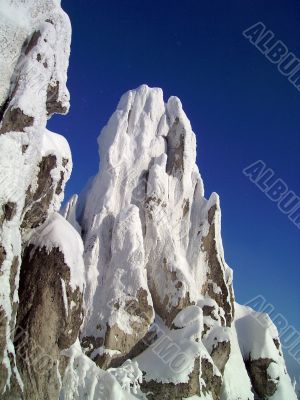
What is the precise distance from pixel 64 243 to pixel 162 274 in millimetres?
12334

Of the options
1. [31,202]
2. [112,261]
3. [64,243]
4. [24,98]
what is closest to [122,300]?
[112,261]

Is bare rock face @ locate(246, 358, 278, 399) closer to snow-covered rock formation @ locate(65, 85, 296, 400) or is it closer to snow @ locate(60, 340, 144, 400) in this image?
snow-covered rock formation @ locate(65, 85, 296, 400)

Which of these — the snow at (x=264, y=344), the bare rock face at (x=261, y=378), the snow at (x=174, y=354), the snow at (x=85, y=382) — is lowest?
the snow at (x=85, y=382)

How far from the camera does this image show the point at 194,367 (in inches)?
758

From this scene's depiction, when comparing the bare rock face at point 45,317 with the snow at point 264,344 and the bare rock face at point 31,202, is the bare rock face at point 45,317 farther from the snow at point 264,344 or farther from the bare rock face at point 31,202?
the snow at point 264,344

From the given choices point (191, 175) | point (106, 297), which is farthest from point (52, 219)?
point (191, 175)

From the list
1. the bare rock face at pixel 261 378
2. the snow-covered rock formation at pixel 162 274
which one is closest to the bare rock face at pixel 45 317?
the snow-covered rock formation at pixel 162 274

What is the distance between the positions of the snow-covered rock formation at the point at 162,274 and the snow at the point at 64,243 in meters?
8.44

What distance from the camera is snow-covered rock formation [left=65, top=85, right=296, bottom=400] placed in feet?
67.7

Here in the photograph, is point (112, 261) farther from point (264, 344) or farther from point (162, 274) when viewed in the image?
point (264, 344)

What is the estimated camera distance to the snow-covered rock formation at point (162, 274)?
20641mm

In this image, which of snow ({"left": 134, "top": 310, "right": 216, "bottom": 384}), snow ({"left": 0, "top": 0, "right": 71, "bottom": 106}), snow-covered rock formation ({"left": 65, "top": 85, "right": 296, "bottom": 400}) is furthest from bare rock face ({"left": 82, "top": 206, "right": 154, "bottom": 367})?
snow ({"left": 0, "top": 0, "right": 71, "bottom": 106})

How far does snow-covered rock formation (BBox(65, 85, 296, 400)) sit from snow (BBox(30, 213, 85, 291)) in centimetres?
844

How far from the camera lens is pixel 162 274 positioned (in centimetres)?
2455
